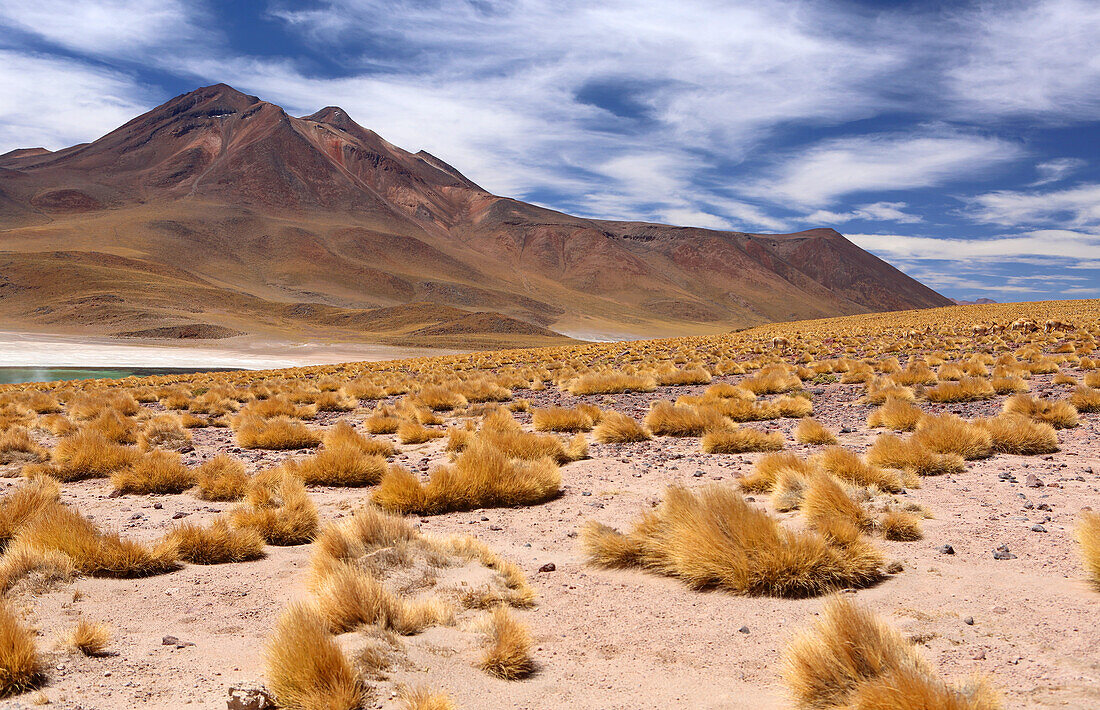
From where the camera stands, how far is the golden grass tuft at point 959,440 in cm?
765

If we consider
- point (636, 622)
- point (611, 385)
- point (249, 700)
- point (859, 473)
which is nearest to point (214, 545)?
point (249, 700)

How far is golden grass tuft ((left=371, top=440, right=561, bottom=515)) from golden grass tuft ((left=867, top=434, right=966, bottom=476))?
3.40m

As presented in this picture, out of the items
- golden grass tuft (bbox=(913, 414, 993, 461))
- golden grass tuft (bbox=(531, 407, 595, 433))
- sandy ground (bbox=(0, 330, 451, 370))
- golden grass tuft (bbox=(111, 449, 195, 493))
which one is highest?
golden grass tuft (bbox=(913, 414, 993, 461))

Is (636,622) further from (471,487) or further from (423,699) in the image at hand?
(471,487)

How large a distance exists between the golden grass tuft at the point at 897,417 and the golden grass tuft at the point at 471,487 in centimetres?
525

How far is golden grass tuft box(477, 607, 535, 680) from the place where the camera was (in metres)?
3.44

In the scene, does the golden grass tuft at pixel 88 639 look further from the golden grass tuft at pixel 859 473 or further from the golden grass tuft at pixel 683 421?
the golden grass tuft at pixel 683 421

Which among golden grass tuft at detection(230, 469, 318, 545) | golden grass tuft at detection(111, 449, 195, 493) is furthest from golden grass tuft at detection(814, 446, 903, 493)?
golden grass tuft at detection(111, 449, 195, 493)

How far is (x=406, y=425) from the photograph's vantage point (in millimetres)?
11148

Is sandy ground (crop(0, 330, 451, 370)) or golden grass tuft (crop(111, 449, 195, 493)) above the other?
golden grass tuft (crop(111, 449, 195, 493))

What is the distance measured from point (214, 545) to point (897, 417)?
28.3 feet

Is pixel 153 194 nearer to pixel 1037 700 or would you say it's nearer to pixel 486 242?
pixel 486 242

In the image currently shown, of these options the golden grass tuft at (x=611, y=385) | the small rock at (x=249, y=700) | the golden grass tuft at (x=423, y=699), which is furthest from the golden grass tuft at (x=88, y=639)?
the golden grass tuft at (x=611, y=385)

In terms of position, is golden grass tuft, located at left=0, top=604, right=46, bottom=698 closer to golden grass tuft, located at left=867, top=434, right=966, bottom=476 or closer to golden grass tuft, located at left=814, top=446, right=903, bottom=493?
golden grass tuft, located at left=814, top=446, right=903, bottom=493
